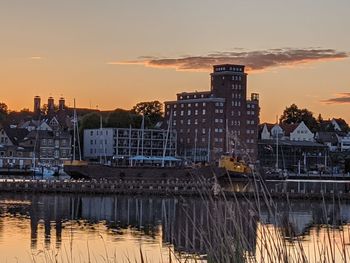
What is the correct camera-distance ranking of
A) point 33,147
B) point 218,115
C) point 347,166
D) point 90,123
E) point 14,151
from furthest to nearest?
1. point 347,166
2. point 90,123
3. point 218,115
4. point 33,147
5. point 14,151

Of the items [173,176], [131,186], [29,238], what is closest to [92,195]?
[131,186]

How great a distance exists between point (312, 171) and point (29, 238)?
136710 mm

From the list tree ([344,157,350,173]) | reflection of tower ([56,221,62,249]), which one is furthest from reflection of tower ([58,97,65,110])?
reflection of tower ([56,221,62,249])

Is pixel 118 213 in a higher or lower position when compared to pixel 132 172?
lower

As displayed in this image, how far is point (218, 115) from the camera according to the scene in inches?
6201

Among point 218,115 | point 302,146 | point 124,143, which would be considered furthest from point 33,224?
point 302,146

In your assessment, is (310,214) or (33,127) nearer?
(310,214)

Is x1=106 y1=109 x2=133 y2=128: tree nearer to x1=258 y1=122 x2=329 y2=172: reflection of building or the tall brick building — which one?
the tall brick building

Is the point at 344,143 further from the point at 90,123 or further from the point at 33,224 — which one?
the point at 33,224

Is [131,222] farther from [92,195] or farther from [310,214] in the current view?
[92,195]

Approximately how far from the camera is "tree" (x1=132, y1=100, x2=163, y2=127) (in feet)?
608

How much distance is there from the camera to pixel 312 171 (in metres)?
170

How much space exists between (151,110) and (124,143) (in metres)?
37.8

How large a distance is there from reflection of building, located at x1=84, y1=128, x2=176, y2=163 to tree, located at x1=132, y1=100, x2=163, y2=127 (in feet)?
86.9
